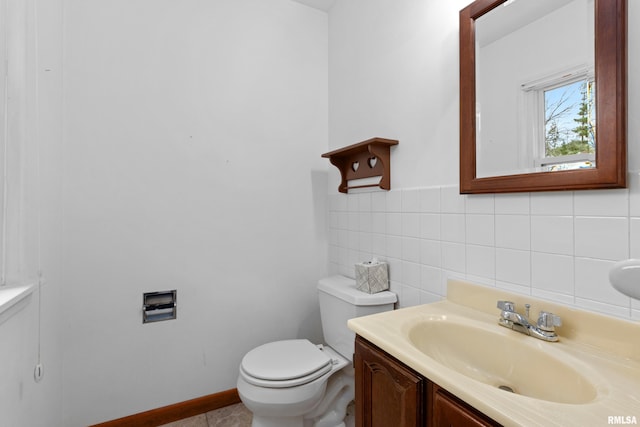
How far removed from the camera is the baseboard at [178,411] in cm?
149

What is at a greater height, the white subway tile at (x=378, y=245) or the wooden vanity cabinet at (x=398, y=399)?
the white subway tile at (x=378, y=245)

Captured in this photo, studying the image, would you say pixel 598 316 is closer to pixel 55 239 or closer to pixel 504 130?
pixel 504 130

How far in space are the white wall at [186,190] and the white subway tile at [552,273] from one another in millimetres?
1243

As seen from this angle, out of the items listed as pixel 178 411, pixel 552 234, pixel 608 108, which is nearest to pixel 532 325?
pixel 552 234

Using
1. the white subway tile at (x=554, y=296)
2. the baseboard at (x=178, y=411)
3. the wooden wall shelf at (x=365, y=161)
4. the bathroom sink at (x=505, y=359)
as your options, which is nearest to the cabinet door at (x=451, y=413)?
the bathroom sink at (x=505, y=359)

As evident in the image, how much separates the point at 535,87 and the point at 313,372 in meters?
1.32

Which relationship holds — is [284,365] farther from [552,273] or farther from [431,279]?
[552,273]

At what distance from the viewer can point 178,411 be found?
1.58 metres

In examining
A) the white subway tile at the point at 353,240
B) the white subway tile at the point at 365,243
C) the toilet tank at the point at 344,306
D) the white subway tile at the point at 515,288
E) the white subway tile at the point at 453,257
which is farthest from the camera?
the white subway tile at the point at 353,240

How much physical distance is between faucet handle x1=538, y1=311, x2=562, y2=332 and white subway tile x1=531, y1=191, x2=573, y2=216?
0.91ft

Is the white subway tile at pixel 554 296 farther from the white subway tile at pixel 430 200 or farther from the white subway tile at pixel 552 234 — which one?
the white subway tile at pixel 430 200

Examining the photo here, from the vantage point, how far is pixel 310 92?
1955 mm

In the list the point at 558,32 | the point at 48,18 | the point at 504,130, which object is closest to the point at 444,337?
the point at 504,130

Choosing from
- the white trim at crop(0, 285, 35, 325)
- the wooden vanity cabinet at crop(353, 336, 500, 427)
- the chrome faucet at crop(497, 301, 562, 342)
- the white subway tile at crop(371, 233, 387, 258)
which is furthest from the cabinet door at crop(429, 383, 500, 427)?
the white trim at crop(0, 285, 35, 325)
